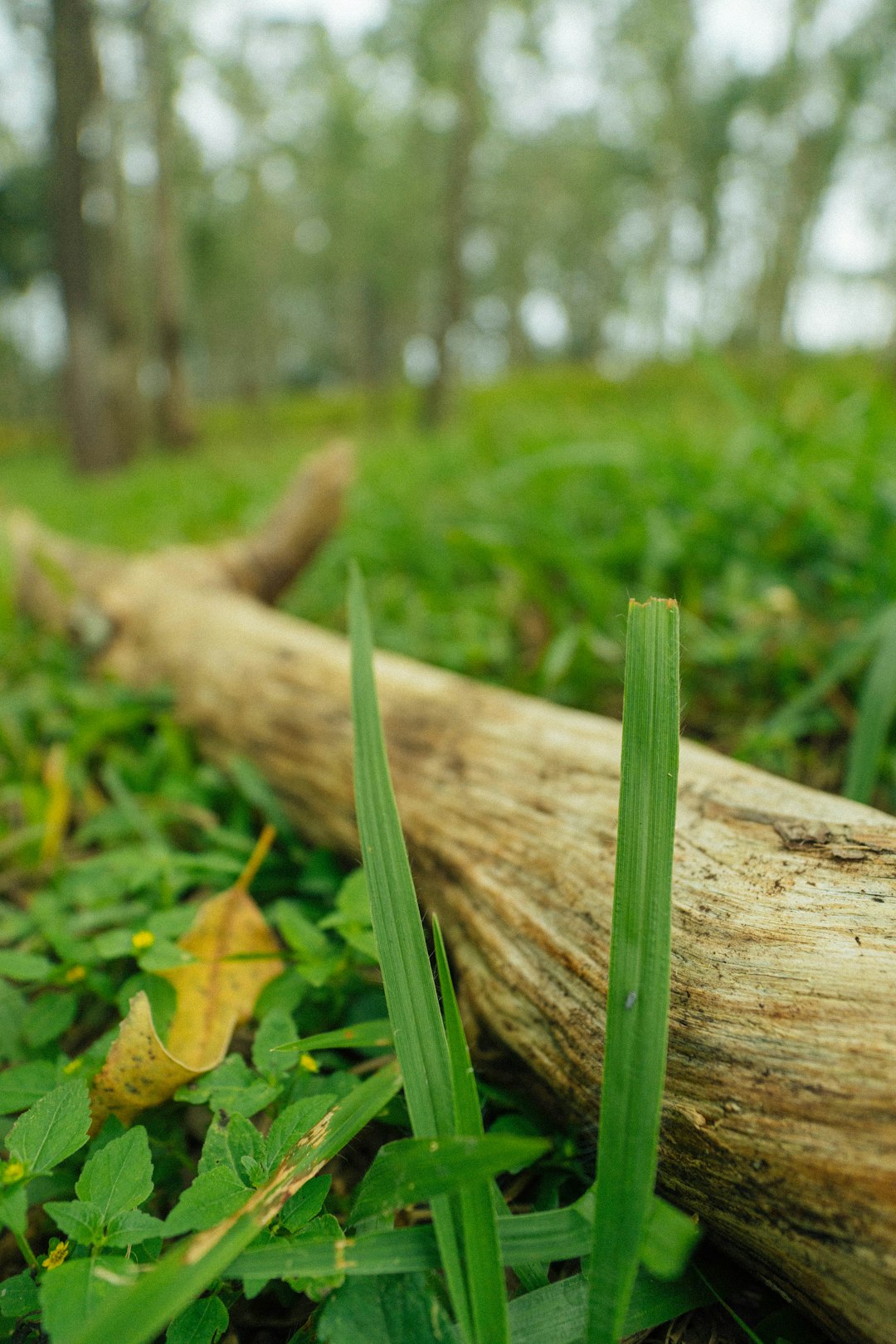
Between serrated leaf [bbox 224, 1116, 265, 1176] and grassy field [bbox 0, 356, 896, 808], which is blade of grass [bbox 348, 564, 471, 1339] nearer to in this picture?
serrated leaf [bbox 224, 1116, 265, 1176]

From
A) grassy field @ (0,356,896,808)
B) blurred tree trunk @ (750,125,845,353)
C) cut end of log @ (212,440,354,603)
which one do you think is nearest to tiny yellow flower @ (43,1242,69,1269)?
grassy field @ (0,356,896,808)

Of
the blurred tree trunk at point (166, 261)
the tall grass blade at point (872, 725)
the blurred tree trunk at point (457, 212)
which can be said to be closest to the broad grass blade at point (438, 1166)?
the tall grass blade at point (872, 725)

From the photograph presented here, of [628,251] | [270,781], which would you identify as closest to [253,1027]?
[270,781]

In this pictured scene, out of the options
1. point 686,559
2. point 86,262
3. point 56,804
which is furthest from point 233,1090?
point 86,262

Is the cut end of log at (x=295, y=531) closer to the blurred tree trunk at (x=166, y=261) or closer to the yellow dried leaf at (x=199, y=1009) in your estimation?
the yellow dried leaf at (x=199, y=1009)

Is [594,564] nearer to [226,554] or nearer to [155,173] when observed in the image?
[226,554]

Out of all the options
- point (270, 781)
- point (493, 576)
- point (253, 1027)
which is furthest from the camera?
point (493, 576)
